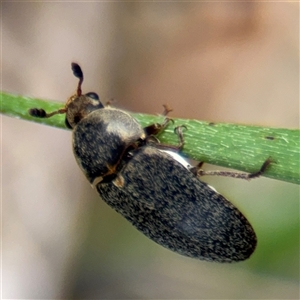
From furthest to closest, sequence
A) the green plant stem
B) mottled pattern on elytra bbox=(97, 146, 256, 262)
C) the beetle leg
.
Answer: mottled pattern on elytra bbox=(97, 146, 256, 262) → the beetle leg → the green plant stem

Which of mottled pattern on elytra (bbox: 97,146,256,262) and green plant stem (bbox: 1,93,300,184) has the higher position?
green plant stem (bbox: 1,93,300,184)

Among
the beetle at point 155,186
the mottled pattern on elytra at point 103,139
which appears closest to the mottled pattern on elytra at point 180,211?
the beetle at point 155,186

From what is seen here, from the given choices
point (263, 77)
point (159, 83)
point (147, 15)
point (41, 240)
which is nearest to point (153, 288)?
point (41, 240)

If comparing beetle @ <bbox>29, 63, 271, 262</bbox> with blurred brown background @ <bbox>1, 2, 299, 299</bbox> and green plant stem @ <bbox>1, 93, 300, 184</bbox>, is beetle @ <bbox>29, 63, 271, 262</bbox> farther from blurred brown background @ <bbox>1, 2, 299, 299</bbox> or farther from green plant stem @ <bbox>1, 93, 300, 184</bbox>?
blurred brown background @ <bbox>1, 2, 299, 299</bbox>

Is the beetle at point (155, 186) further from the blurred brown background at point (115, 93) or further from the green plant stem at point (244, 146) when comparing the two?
the blurred brown background at point (115, 93)

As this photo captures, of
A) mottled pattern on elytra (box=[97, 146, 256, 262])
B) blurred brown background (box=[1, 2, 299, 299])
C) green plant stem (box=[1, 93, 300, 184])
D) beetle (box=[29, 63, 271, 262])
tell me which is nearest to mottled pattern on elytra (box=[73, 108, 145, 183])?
beetle (box=[29, 63, 271, 262])

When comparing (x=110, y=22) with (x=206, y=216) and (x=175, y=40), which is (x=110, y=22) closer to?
(x=175, y=40)

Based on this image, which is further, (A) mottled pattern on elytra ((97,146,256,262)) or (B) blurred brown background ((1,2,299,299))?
(B) blurred brown background ((1,2,299,299))

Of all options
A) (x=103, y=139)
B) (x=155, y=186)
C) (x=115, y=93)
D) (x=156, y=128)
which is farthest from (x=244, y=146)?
(x=115, y=93)
